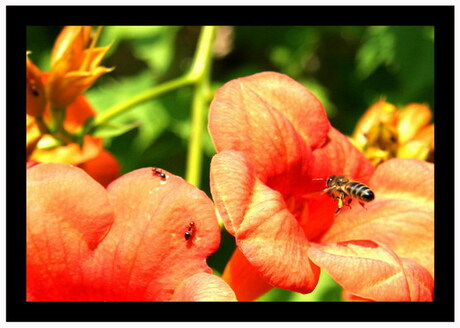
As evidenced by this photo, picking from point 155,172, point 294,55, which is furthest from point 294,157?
point 294,55

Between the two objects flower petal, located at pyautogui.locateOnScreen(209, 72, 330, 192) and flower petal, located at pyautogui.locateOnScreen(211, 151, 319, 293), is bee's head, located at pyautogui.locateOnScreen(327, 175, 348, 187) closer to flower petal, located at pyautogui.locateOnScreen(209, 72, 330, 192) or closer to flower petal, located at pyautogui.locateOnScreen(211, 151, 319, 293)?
flower petal, located at pyautogui.locateOnScreen(209, 72, 330, 192)

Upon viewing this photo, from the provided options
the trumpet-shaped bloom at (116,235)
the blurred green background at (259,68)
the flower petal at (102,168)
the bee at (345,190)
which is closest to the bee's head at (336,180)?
the bee at (345,190)

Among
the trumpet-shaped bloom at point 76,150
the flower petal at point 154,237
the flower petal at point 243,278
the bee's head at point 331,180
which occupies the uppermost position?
the trumpet-shaped bloom at point 76,150

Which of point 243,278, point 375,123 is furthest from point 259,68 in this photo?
point 243,278

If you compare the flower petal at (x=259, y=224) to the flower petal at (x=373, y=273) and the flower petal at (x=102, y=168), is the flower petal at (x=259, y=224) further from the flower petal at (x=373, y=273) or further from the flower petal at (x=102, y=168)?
the flower petal at (x=102, y=168)

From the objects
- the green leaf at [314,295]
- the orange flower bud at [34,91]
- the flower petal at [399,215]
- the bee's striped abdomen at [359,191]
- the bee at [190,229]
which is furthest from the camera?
the green leaf at [314,295]

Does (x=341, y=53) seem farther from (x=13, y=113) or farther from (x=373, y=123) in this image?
(x=13, y=113)

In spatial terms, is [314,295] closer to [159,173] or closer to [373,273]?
[373,273]
